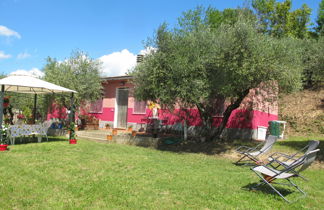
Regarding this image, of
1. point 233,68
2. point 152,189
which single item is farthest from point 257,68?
point 152,189

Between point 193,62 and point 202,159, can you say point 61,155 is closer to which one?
point 202,159

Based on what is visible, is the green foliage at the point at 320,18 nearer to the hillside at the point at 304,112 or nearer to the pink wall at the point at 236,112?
the hillside at the point at 304,112

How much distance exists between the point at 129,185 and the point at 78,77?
11.4 metres

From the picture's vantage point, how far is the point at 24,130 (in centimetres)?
1000

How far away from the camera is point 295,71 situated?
8797 millimetres

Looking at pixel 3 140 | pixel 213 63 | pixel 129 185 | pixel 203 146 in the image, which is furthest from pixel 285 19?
pixel 129 185

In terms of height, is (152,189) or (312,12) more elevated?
(312,12)

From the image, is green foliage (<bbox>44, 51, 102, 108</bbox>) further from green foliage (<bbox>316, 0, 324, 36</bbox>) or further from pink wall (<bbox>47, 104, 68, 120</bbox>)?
green foliage (<bbox>316, 0, 324, 36</bbox>)

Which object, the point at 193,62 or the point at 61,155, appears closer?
the point at 61,155

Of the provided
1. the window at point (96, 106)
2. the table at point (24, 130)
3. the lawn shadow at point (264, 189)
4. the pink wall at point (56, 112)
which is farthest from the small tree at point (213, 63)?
the pink wall at point (56, 112)

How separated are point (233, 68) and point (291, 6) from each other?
25.1 m

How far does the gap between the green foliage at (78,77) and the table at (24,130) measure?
14.7 ft

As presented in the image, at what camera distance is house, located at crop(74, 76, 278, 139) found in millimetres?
11898

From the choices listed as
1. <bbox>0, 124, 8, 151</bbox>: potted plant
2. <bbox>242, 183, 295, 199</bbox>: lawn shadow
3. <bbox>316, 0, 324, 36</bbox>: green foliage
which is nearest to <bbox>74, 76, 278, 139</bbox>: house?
<bbox>0, 124, 8, 151</bbox>: potted plant
